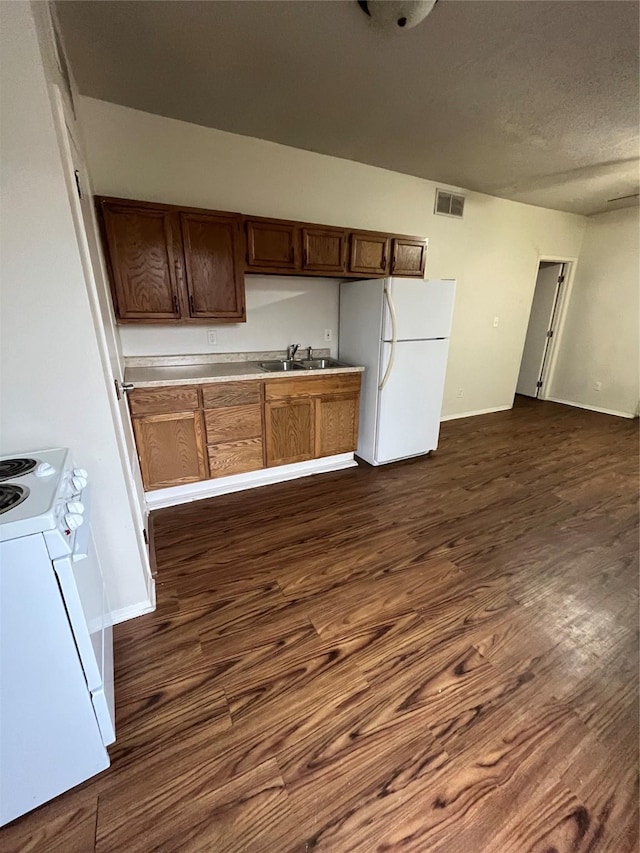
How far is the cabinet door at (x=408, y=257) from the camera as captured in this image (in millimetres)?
3158

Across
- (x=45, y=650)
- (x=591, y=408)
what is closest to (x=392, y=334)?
(x=45, y=650)

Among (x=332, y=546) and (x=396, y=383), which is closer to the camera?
(x=332, y=546)

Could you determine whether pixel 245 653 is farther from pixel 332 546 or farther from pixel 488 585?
pixel 488 585

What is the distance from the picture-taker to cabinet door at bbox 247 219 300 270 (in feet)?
8.50

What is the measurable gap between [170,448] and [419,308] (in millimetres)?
2258

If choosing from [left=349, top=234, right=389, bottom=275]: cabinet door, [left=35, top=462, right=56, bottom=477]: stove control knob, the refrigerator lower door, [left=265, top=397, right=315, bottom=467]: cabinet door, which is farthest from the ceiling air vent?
[left=35, top=462, right=56, bottom=477]: stove control knob

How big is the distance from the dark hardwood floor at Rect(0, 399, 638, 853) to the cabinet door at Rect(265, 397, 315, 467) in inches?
20.1

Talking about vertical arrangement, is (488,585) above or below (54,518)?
below

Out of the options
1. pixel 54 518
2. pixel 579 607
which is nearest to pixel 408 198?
pixel 579 607

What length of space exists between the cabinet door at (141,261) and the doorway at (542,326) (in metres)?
5.25

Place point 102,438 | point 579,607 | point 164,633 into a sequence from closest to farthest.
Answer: point 102,438 < point 164,633 < point 579,607

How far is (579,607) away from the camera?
1717 millimetres

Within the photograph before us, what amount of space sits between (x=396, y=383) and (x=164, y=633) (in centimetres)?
240

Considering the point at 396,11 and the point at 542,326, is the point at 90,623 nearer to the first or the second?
the point at 396,11
